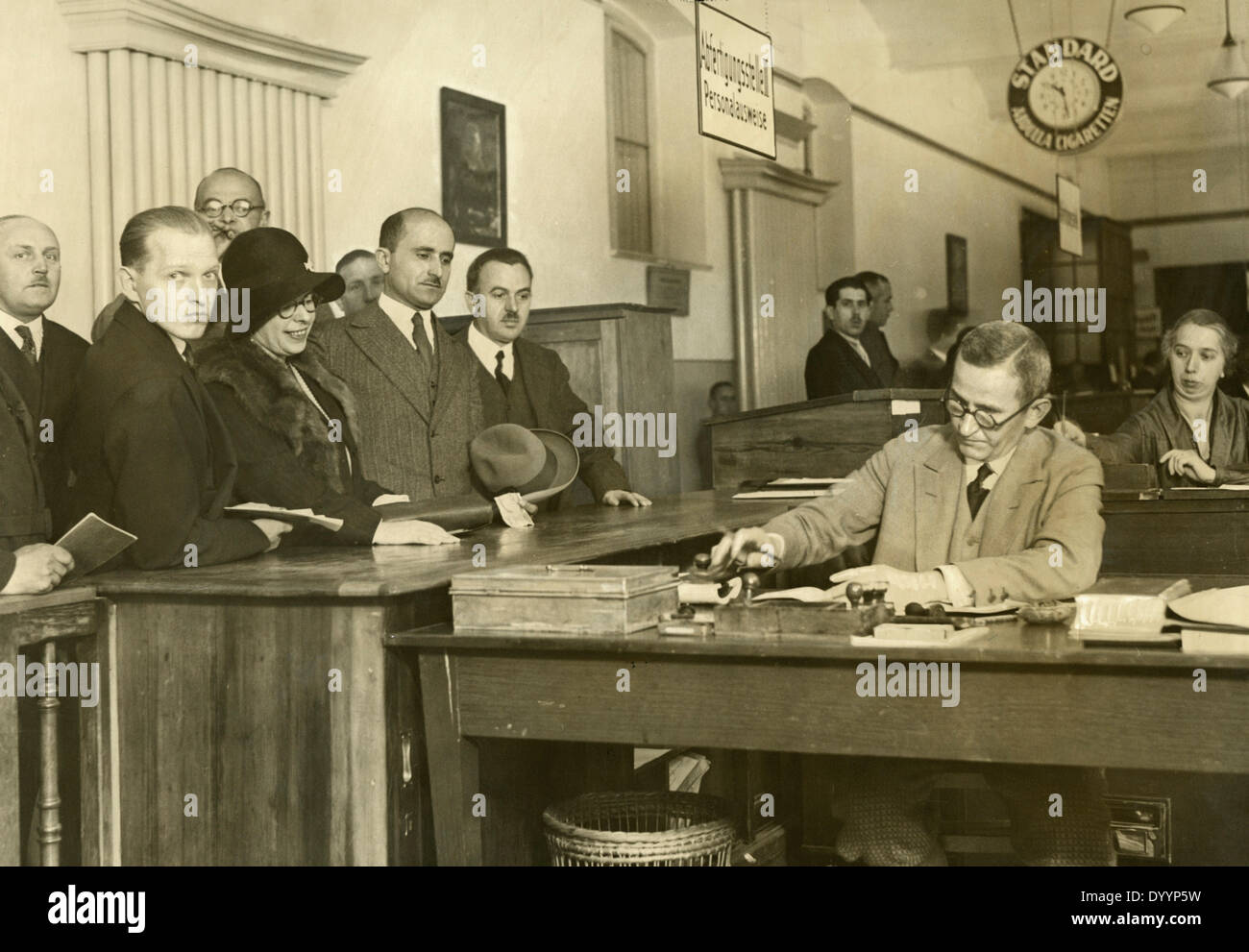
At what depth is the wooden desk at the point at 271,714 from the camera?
9.32 ft

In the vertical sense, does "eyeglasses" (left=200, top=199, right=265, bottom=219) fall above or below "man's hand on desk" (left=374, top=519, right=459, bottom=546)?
above

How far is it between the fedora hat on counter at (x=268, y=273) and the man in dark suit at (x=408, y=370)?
2.31ft

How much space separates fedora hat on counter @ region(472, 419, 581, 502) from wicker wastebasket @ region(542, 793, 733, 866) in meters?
1.43

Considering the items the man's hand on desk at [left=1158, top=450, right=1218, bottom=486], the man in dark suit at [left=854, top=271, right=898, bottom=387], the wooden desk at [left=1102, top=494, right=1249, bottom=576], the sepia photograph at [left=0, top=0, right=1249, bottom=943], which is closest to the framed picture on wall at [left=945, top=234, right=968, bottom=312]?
the man in dark suit at [left=854, top=271, right=898, bottom=387]

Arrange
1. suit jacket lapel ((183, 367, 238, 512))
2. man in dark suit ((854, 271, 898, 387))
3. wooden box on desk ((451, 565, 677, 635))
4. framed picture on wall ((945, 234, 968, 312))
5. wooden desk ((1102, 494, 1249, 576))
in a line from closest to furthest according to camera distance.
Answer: wooden box on desk ((451, 565, 677, 635))
suit jacket lapel ((183, 367, 238, 512))
wooden desk ((1102, 494, 1249, 576))
man in dark suit ((854, 271, 898, 387))
framed picture on wall ((945, 234, 968, 312))

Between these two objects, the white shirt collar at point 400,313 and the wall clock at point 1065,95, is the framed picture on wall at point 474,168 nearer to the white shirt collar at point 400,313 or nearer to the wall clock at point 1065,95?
the white shirt collar at point 400,313

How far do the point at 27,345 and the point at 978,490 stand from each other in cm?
236

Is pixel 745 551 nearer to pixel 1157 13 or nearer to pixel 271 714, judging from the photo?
pixel 271 714

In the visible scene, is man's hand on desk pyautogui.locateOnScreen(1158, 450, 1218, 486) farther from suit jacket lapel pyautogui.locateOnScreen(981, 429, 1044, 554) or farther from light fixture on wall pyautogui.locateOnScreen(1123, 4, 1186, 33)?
light fixture on wall pyautogui.locateOnScreen(1123, 4, 1186, 33)

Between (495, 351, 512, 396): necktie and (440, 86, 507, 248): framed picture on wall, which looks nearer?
(495, 351, 512, 396): necktie

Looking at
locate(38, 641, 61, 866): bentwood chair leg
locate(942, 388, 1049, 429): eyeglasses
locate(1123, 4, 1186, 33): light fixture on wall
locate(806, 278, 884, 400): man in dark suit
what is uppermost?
locate(1123, 4, 1186, 33): light fixture on wall

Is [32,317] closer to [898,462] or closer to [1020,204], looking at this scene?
[898,462]

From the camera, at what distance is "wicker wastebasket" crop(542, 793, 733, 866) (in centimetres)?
291

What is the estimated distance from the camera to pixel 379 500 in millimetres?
4074
